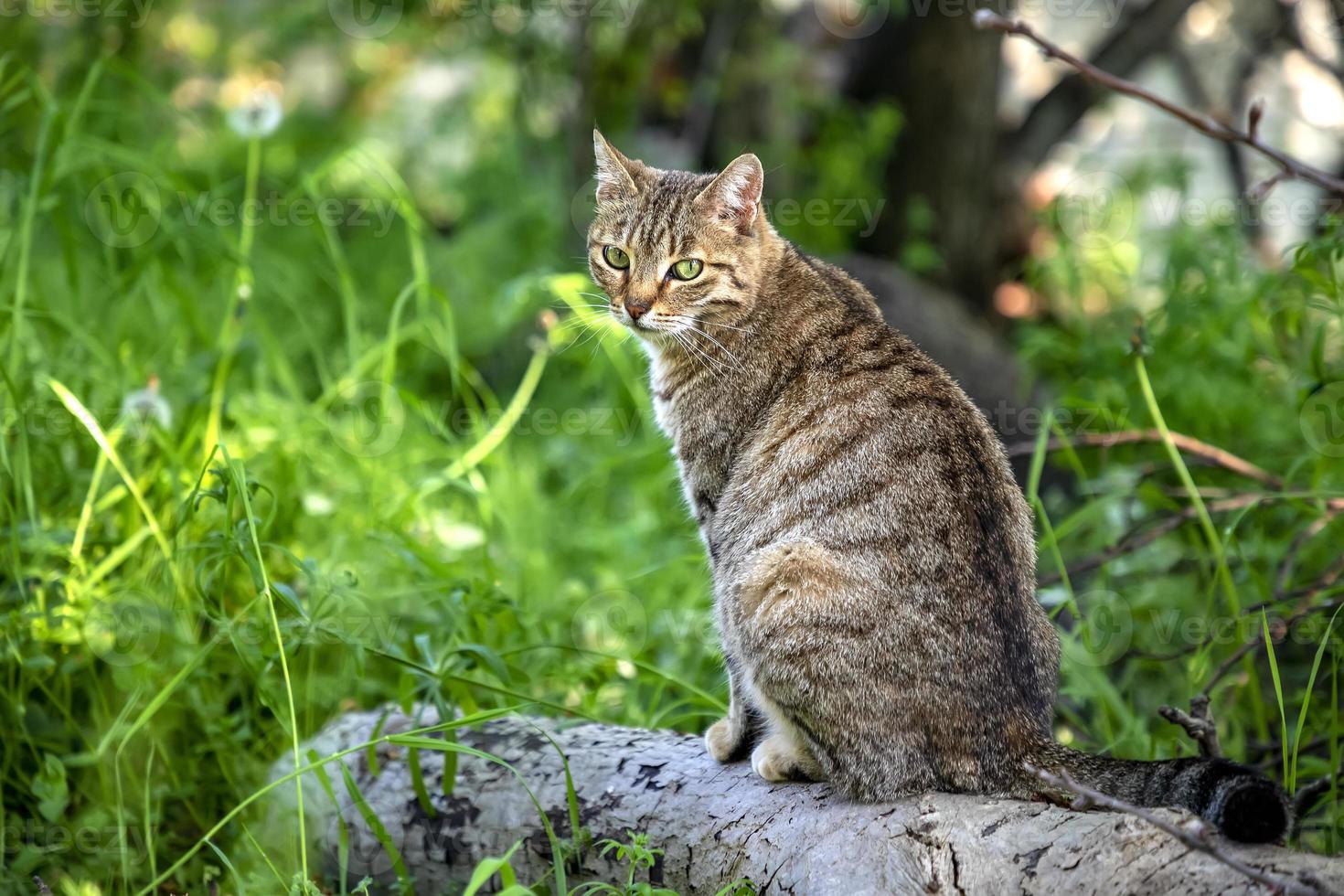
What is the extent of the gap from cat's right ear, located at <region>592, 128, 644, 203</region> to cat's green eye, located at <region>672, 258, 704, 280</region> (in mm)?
311

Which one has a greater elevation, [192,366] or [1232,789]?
[192,366]

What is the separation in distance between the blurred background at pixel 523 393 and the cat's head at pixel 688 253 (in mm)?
247

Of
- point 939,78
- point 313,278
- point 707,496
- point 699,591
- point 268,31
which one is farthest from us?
point 268,31

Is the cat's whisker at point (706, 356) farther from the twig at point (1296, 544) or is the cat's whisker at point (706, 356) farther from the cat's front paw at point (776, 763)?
the twig at point (1296, 544)

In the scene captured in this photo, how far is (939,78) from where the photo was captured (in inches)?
268

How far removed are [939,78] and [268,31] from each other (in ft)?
13.4

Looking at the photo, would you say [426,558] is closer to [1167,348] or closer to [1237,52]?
[1167,348]

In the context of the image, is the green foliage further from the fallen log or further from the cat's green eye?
the cat's green eye

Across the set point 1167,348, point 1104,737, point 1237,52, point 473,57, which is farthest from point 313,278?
point 1237,52

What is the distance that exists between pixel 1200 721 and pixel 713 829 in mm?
984

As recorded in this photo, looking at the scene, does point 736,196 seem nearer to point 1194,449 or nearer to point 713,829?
point 1194,449

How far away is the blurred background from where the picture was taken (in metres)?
Answer: 2.98

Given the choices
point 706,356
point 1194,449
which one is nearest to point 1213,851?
point 706,356

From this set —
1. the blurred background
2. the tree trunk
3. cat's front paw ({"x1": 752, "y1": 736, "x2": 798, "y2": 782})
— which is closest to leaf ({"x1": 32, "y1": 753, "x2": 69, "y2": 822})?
the blurred background
